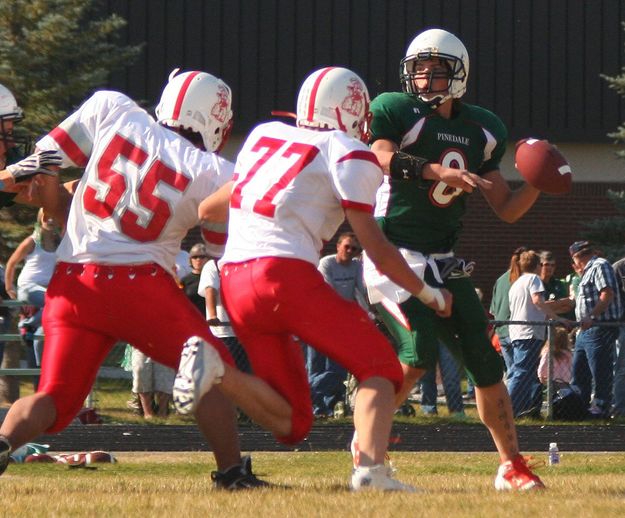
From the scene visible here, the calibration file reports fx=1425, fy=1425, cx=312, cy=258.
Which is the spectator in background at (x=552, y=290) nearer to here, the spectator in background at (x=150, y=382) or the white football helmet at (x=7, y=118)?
the spectator in background at (x=150, y=382)

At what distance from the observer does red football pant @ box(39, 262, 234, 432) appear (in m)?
6.12

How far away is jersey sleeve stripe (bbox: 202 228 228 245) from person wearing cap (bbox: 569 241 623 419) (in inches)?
288

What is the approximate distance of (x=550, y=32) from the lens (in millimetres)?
23125

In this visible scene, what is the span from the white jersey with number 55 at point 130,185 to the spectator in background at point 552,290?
821cm

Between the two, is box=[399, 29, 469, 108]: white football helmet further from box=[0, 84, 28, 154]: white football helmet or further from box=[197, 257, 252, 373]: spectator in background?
box=[197, 257, 252, 373]: spectator in background

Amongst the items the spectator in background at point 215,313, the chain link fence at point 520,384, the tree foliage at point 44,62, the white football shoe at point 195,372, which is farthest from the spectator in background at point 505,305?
the white football shoe at point 195,372

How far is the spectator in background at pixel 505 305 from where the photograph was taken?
44.2 feet

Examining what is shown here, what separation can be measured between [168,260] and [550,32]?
17804 millimetres

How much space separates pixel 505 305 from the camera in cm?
1399

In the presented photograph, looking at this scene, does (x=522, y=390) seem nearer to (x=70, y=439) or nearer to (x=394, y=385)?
(x=70, y=439)

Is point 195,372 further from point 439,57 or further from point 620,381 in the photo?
point 620,381

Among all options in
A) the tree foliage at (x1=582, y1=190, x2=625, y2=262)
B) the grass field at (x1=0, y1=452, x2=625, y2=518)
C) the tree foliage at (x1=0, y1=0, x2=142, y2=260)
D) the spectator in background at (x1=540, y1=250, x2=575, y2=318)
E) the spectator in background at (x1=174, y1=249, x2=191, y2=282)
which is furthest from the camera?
the tree foliage at (x1=582, y1=190, x2=625, y2=262)

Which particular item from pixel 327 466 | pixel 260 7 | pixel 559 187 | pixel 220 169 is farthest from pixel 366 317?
pixel 260 7

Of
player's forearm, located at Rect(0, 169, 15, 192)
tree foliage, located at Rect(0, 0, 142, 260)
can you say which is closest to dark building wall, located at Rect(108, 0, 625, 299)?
tree foliage, located at Rect(0, 0, 142, 260)
